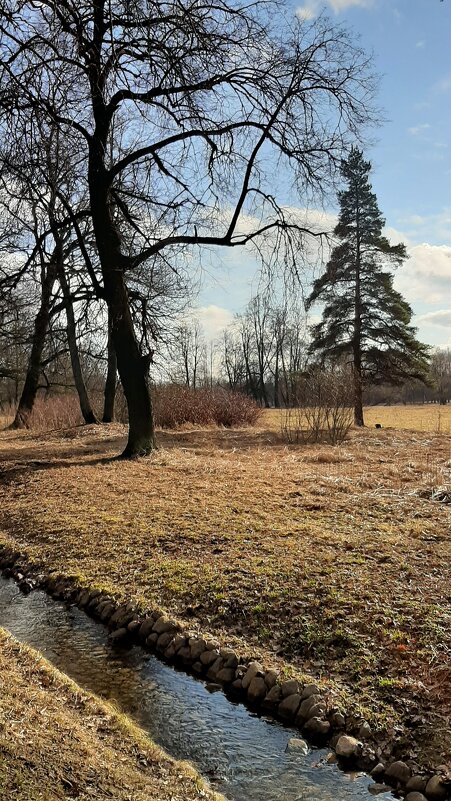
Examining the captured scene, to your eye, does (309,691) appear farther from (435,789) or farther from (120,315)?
(120,315)

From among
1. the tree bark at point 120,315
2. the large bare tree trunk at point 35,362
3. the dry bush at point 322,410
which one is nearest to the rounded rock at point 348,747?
the tree bark at point 120,315

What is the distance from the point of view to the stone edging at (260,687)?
3299 mm

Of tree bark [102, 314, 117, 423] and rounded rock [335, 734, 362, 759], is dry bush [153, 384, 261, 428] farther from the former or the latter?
rounded rock [335, 734, 362, 759]

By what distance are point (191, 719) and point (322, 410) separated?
13025 millimetres

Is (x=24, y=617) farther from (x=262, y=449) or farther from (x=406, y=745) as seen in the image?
(x=262, y=449)

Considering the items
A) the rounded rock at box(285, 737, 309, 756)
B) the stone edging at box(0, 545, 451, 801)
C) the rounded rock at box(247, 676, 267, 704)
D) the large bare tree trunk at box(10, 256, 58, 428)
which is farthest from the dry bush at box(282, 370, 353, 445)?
the rounded rock at box(285, 737, 309, 756)

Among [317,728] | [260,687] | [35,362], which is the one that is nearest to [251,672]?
[260,687]

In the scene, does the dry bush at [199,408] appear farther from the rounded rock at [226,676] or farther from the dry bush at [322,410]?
the rounded rock at [226,676]

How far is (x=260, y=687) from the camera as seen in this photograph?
13.8ft

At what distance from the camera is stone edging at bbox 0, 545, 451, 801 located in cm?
330

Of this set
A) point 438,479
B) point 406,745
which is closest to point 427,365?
point 438,479

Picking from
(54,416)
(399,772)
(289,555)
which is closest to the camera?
(399,772)

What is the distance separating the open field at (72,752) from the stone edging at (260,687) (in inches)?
35.0

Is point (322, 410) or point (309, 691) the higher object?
point (322, 410)
